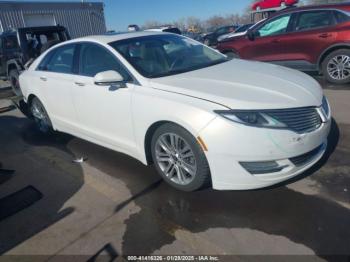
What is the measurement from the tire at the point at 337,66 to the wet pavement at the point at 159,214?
319 centimetres

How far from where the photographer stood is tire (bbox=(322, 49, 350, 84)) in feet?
22.2

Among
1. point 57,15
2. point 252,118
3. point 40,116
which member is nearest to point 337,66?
point 252,118

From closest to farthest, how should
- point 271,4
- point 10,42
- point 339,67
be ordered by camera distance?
1. point 339,67
2. point 10,42
3. point 271,4

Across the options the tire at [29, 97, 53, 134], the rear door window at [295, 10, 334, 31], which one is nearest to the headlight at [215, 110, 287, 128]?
the tire at [29, 97, 53, 134]

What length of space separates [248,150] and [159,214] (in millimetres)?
1035

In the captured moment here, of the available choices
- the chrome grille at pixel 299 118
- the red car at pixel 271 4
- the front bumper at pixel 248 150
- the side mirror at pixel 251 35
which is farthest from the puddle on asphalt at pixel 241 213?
the red car at pixel 271 4

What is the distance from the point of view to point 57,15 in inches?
969

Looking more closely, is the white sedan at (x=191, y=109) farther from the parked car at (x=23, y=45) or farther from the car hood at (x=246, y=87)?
the parked car at (x=23, y=45)

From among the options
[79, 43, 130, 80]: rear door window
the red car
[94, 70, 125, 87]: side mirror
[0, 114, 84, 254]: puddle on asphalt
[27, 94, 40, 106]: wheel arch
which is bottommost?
[0, 114, 84, 254]: puddle on asphalt

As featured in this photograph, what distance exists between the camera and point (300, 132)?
9.21 feet

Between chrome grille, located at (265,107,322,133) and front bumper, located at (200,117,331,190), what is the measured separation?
0.19ft

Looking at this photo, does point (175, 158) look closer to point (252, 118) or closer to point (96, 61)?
point (252, 118)

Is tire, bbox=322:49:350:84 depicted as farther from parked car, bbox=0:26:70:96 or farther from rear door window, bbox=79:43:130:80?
parked car, bbox=0:26:70:96

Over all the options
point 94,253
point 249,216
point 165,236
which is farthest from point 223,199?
point 94,253
